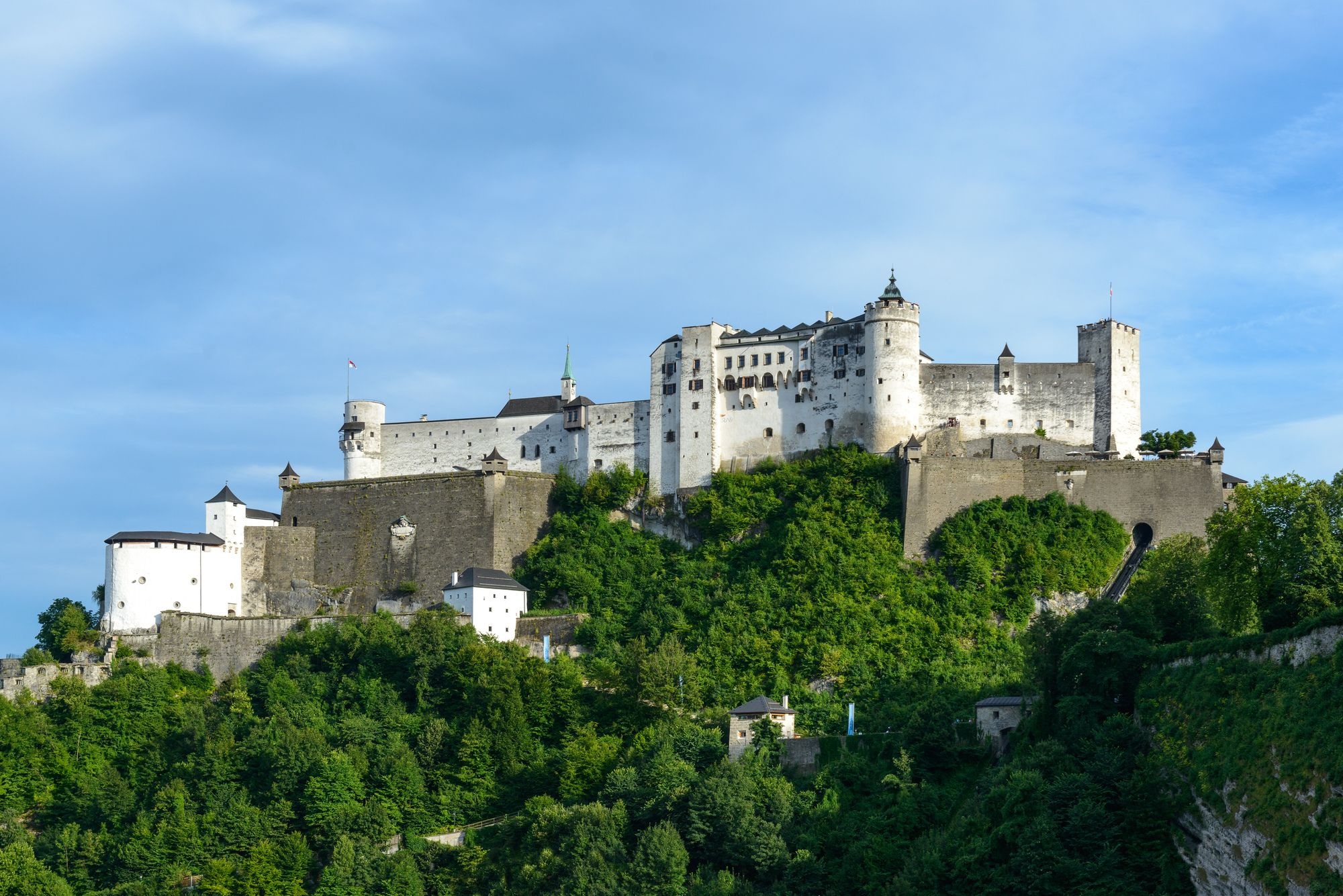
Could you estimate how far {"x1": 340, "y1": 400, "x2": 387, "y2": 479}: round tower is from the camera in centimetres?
8138

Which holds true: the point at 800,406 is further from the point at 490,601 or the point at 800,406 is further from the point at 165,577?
the point at 165,577

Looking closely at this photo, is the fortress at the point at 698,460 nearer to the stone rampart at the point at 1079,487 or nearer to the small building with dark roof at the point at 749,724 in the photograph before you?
the stone rampart at the point at 1079,487

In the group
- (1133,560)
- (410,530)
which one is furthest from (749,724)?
(410,530)

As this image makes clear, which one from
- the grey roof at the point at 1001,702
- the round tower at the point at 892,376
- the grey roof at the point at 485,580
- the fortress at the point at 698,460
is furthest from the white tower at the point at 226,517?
the grey roof at the point at 1001,702

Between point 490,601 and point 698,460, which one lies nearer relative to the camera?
point 490,601

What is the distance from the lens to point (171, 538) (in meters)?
74.6

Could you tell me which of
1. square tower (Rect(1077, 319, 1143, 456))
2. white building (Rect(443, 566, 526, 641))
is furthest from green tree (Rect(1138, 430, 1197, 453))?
white building (Rect(443, 566, 526, 641))

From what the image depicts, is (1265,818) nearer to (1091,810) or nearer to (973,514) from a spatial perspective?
(1091,810)

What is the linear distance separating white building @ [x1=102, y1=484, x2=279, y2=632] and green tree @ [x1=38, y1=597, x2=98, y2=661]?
0.93 m

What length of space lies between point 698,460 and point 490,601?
10.1m

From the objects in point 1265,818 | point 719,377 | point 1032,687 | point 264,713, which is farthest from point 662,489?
point 1265,818

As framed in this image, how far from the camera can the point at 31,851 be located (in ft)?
210

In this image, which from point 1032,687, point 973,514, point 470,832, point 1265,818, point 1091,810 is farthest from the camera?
point 973,514

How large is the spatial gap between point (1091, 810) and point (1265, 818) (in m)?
5.36
